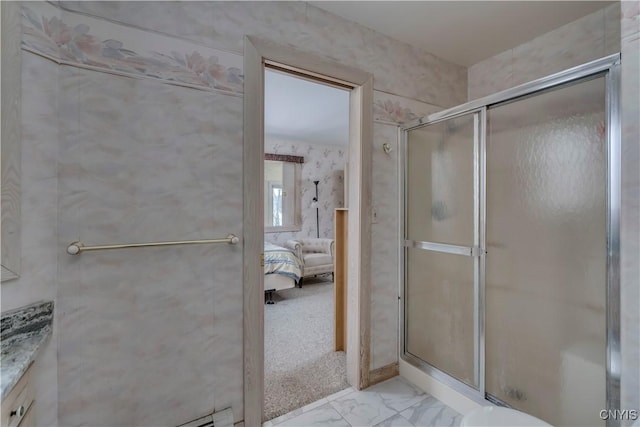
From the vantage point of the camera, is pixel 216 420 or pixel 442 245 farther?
pixel 442 245

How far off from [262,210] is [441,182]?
1.26 metres

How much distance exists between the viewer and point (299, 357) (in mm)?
2412

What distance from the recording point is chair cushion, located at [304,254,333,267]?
15.0 ft

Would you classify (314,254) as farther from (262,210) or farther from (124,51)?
(124,51)

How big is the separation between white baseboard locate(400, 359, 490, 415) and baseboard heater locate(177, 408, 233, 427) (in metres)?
1.28

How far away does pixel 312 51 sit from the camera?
1748 millimetres

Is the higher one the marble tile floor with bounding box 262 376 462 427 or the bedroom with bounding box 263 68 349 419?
the bedroom with bounding box 263 68 349 419

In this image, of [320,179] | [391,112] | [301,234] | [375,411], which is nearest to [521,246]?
[391,112]

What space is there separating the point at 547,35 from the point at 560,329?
6.57ft

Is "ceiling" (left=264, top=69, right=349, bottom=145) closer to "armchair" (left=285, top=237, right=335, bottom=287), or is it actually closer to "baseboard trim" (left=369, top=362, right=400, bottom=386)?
"armchair" (left=285, top=237, right=335, bottom=287)

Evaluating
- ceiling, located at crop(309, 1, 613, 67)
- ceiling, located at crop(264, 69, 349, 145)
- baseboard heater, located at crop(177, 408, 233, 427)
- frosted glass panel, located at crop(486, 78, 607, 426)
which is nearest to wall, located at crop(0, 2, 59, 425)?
baseboard heater, located at crop(177, 408, 233, 427)

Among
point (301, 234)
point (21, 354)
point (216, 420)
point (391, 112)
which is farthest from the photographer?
point (301, 234)

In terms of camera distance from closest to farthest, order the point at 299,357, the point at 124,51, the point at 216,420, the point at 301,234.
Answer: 1. the point at 124,51
2. the point at 216,420
3. the point at 299,357
4. the point at 301,234

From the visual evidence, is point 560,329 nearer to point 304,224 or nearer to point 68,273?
point 68,273
